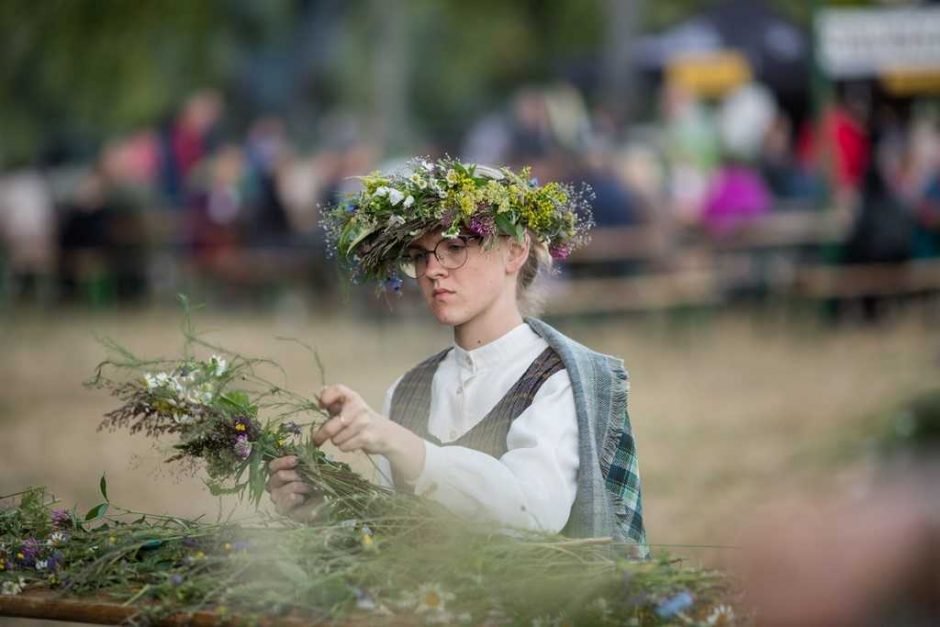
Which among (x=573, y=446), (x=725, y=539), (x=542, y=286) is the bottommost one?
(x=725, y=539)

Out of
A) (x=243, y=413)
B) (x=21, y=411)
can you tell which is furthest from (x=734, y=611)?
(x=21, y=411)

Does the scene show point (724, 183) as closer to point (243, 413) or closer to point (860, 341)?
point (860, 341)

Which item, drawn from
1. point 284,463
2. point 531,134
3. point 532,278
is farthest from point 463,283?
point 531,134

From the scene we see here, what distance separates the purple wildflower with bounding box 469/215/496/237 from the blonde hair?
187mm

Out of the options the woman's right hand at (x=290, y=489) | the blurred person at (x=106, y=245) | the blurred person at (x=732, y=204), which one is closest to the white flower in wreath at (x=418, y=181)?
the woman's right hand at (x=290, y=489)

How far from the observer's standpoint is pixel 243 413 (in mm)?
3648

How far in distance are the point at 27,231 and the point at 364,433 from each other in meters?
17.1

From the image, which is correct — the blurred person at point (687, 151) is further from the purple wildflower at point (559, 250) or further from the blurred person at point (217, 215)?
the purple wildflower at point (559, 250)

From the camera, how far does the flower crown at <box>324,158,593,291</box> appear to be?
3791mm

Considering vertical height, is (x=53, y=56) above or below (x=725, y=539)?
above

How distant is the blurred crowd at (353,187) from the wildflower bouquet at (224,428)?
11.6 m

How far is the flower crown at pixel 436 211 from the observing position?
3.79 meters

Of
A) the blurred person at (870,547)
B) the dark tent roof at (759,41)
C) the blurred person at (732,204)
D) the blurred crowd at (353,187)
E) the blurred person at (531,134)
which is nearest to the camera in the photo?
the blurred person at (870,547)

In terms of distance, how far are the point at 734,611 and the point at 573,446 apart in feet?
2.02
